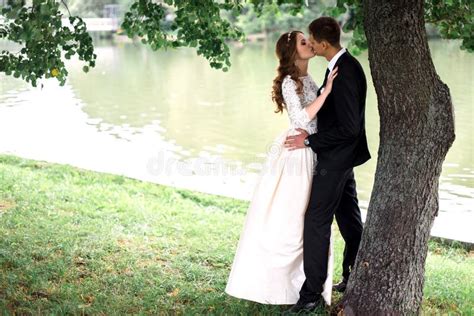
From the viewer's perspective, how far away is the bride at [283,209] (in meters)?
4.37

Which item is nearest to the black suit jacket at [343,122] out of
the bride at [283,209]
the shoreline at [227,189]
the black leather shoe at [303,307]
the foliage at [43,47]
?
the bride at [283,209]

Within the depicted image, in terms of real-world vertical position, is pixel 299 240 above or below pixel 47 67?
below

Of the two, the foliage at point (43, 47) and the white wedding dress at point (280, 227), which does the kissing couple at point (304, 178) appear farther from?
the foliage at point (43, 47)

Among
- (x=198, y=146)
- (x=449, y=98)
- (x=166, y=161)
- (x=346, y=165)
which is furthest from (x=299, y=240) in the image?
(x=198, y=146)

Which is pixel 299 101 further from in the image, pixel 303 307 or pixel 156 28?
pixel 156 28

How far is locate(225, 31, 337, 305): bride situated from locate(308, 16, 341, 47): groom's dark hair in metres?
0.12

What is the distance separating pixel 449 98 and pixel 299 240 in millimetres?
1234

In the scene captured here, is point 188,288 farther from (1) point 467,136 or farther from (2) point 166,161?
(1) point 467,136

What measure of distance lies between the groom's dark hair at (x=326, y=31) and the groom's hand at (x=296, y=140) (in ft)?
1.82

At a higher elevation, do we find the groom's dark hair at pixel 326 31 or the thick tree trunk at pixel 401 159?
the groom's dark hair at pixel 326 31

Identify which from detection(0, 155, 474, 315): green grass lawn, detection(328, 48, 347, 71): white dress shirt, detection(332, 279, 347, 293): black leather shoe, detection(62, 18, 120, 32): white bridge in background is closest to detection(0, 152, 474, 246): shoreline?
detection(0, 155, 474, 315): green grass lawn

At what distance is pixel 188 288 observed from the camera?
4.98 metres

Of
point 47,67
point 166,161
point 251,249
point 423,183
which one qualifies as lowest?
point 166,161

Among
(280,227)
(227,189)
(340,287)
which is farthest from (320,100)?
(227,189)
